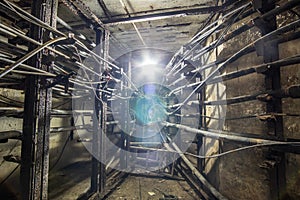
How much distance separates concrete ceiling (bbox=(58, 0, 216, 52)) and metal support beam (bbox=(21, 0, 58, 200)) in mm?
509

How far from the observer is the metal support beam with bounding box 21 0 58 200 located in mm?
1256

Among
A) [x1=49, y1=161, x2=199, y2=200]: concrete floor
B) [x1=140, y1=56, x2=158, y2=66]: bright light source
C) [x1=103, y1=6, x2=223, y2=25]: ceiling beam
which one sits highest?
[x1=140, y1=56, x2=158, y2=66]: bright light source

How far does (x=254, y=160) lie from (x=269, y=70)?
2.43 feet

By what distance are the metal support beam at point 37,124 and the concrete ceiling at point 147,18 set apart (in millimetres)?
509

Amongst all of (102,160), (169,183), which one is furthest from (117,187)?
(169,183)

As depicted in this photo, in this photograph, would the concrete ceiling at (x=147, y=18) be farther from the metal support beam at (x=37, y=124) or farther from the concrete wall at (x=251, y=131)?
the concrete wall at (x=251, y=131)

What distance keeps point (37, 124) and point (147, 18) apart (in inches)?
69.4

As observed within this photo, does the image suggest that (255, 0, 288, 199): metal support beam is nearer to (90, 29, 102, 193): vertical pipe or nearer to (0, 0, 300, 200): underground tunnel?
(0, 0, 300, 200): underground tunnel

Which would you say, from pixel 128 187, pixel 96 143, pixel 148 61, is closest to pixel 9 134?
pixel 96 143

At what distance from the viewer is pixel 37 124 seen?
50.7 inches

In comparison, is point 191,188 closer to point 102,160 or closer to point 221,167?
point 221,167

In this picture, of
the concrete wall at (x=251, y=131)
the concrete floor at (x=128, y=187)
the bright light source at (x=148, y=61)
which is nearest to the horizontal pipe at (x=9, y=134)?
the concrete floor at (x=128, y=187)

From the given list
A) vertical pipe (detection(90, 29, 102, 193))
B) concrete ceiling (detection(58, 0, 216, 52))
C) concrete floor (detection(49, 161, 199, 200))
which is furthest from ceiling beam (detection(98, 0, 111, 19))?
concrete floor (detection(49, 161, 199, 200))

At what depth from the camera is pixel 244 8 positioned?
4.54ft
